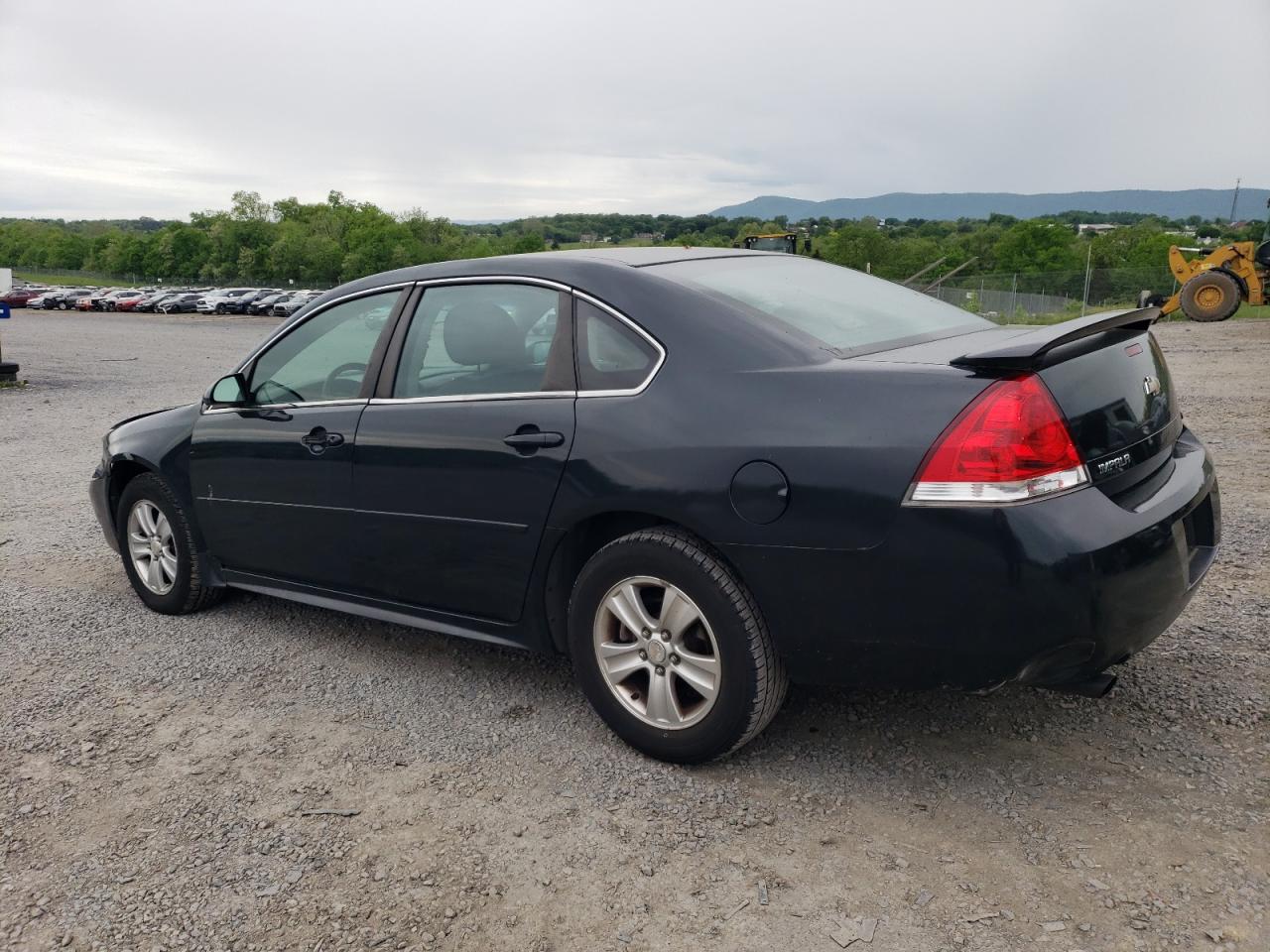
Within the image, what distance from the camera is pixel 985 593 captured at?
108 inches

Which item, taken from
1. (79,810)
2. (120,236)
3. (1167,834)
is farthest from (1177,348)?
(120,236)

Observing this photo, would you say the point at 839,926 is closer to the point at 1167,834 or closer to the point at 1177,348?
the point at 1167,834

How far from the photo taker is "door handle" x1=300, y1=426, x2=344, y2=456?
4102mm

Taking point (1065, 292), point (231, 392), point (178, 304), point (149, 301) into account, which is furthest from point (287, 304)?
point (231, 392)

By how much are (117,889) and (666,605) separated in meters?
1.68

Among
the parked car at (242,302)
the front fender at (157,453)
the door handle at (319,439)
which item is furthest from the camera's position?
the parked car at (242,302)

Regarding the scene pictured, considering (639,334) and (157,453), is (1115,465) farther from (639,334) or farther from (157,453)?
(157,453)

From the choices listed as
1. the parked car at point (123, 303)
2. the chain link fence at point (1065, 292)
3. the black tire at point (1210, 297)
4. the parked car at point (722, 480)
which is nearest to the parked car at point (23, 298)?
the parked car at point (123, 303)

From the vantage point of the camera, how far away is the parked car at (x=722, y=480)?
2.78 m

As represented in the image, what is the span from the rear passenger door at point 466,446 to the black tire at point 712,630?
0.33m

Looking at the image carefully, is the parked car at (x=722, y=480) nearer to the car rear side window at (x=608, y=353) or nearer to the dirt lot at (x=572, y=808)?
the car rear side window at (x=608, y=353)

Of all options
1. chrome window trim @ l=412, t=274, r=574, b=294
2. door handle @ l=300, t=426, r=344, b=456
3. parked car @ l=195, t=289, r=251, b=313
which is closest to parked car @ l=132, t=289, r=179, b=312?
parked car @ l=195, t=289, r=251, b=313

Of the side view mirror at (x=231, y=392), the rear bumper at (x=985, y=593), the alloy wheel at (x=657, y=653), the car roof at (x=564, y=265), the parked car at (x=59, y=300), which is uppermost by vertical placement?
the car roof at (x=564, y=265)

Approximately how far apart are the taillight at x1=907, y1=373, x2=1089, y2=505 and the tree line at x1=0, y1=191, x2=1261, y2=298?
29.5 meters
